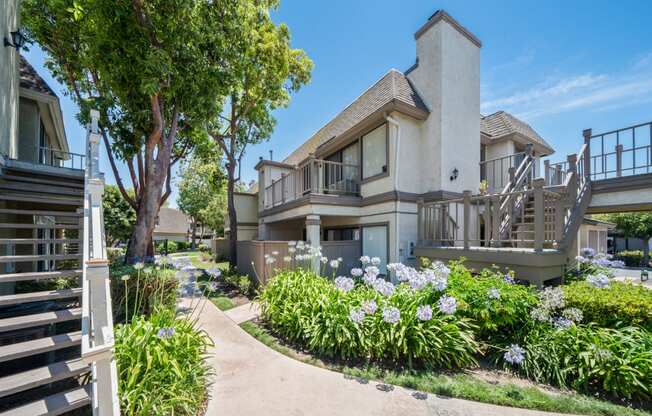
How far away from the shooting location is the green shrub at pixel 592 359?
10.9 feet

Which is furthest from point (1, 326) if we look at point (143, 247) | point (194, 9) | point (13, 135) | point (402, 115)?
point (402, 115)

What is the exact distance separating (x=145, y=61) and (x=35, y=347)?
239 inches

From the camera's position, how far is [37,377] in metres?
2.74

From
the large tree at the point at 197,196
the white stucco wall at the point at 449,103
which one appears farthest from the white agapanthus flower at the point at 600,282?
the large tree at the point at 197,196

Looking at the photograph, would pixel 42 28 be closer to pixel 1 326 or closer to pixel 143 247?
pixel 143 247

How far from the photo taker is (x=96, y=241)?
116 inches

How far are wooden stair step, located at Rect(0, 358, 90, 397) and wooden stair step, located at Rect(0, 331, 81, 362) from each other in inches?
7.4

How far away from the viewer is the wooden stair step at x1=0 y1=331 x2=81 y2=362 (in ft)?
9.30

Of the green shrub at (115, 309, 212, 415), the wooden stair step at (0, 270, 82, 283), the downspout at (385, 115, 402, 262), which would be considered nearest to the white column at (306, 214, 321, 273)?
the downspout at (385, 115, 402, 262)

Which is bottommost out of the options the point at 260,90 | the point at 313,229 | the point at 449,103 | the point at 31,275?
the point at 31,275

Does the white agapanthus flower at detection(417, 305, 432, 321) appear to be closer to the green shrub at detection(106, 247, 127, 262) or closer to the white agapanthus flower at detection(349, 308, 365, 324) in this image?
the white agapanthus flower at detection(349, 308, 365, 324)

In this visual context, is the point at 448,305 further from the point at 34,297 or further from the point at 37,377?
the point at 34,297

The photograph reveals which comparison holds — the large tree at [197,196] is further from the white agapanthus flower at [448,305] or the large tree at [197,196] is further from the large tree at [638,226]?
the large tree at [638,226]

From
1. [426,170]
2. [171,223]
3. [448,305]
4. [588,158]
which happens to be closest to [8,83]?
[448,305]
